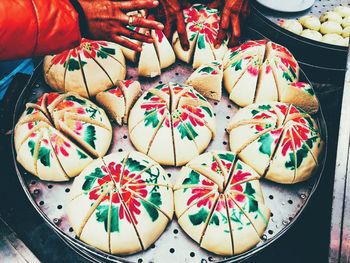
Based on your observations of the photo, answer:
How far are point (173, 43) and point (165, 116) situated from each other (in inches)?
23.7

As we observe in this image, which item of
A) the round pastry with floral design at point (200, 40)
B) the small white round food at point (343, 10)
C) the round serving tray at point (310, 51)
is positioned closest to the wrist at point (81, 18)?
the round pastry with floral design at point (200, 40)

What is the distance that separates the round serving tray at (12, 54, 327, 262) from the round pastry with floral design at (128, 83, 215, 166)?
3.6 inches

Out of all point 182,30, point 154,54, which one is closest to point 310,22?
point 182,30

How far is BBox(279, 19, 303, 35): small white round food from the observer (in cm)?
255

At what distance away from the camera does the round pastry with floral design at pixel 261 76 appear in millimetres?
1957

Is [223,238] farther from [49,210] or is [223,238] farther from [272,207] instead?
[49,210]

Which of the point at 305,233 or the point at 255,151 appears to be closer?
the point at 255,151

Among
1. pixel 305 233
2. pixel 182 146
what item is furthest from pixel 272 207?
pixel 305 233

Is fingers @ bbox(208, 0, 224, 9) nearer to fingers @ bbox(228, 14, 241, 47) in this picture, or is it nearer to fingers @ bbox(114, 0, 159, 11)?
fingers @ bbox(228, 14, 241, 47)

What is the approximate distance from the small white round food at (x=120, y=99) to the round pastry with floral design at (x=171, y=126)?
0.20 feet

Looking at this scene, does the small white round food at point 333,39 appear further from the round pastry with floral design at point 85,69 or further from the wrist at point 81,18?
the wrist at point 81,18

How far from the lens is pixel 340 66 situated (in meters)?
2.27

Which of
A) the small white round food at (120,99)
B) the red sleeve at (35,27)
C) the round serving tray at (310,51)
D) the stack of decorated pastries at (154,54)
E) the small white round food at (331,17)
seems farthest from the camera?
the small white round food at (331,17)

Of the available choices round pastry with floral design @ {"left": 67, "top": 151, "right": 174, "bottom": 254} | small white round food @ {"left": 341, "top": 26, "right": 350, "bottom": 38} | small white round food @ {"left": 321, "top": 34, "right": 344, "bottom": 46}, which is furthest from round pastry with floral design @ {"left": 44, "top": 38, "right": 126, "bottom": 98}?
small white round food @ {"left": 341, "top": 26, "right": 350, "bottom": 38}
